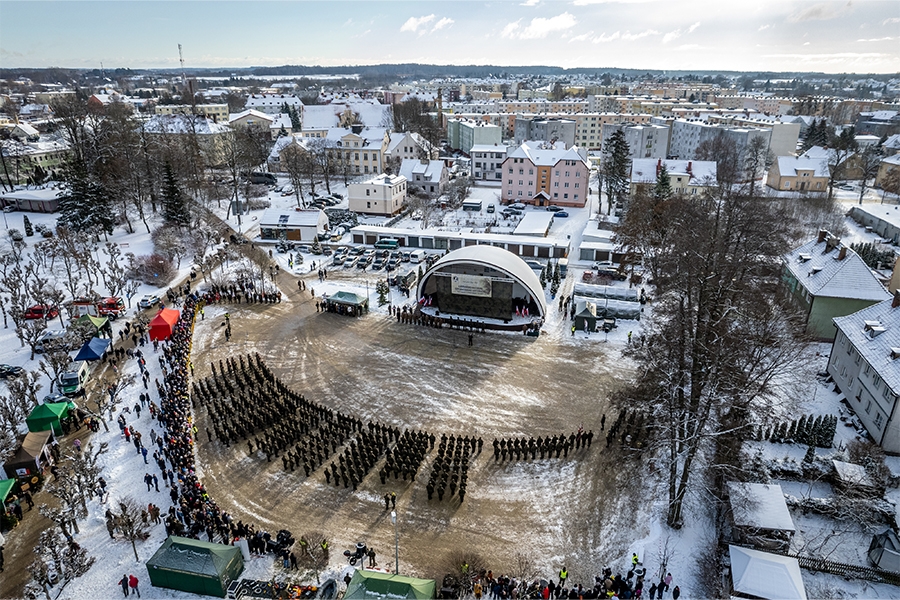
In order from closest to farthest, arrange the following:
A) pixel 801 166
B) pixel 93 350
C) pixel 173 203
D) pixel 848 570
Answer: pixel 848 570 → pixel 93 350 → pixel 173 203 → pixel 801 166

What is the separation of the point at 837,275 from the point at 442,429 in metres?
19.8

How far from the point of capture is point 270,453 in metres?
18.2

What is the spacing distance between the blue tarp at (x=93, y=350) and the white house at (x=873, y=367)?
30.5m

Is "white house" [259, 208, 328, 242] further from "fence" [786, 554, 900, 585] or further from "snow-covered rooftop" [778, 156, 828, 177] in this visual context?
"snow-covered rooftop" [778, 156, 828, 177]

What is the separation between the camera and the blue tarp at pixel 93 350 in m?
23.1

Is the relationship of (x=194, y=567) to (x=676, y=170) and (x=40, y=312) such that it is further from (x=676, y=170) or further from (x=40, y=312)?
(x=676, y=170)

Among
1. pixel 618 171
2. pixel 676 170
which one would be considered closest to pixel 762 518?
pixel 618 171

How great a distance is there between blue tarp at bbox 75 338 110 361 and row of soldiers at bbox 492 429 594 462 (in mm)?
17894

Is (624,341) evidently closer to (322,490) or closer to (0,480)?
(322,490)

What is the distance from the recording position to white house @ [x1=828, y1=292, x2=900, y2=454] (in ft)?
→ 58.4

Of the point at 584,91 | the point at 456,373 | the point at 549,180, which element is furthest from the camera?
the point at 584,91

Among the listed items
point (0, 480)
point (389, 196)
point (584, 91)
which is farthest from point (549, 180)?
point (584, 91)

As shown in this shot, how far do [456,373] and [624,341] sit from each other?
8.86 meters

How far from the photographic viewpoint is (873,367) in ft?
61.4
